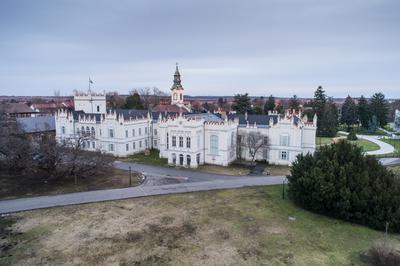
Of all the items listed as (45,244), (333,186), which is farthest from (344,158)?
(45,244)

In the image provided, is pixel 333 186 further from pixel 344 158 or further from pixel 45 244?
pixel 45 244

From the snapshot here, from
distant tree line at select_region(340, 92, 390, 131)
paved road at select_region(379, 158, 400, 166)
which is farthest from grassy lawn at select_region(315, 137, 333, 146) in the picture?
distant tree line at select_region(340, 92, 390, 131)

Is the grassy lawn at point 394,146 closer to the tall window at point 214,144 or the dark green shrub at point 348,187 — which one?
the dark green shrub at point 348,187

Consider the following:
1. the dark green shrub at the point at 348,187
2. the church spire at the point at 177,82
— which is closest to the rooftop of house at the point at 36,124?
the church spire at the point at 177,82

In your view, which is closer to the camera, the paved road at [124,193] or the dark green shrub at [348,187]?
the dark green shrub at [348,187]

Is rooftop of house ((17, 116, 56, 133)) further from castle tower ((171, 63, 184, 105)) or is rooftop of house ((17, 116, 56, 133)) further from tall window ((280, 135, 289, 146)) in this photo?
tall window ((280, 135, 289, 146))

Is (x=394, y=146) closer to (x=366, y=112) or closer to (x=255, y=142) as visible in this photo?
(x=366, y=112)
